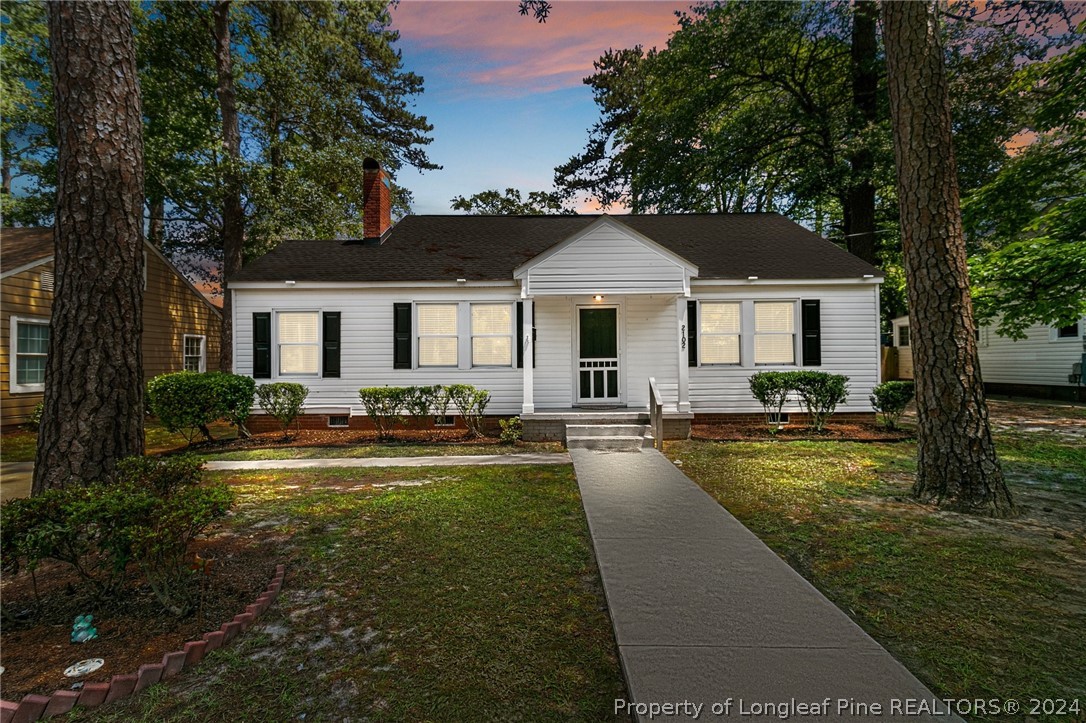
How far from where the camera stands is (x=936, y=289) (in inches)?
203

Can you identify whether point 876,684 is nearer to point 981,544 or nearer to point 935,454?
point 981,544

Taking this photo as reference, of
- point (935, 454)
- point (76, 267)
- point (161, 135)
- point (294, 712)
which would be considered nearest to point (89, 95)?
point (76, 267)

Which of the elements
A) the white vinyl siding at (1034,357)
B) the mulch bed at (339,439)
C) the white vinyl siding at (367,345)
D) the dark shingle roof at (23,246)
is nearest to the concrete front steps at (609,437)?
the mulch bed at (339,439)

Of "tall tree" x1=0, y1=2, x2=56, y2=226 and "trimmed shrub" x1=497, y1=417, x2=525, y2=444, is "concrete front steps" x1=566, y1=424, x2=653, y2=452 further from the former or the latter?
"tall tree" x1=0, y1=2, x2=56, y2=226

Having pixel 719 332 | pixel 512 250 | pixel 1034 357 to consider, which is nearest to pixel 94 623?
pixel 512 250

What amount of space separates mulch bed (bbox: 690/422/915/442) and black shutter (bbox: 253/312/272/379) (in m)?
9.94

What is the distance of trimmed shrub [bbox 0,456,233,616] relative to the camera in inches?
103

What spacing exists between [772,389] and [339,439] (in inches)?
374

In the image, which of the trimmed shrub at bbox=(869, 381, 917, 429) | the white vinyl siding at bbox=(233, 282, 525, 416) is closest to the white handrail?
the white vinyl siding at bbox=(233, 282, 525, 416)

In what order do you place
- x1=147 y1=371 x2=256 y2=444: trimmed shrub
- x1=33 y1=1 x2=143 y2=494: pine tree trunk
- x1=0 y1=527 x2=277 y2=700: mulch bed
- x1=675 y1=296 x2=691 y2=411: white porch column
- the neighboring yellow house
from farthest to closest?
the neighboring yellow house < x1=675 y1=296 x2=691 y2=411: white porch column < x1=147 y1=371 x2=256 y2=444: trimmed shrub < x1=33 y1=1 x2=143 y2=494: pine tree trunk < x1=0 y1=527 x2=277 y2=700: mulch bed

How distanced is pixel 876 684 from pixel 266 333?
12.2 meters

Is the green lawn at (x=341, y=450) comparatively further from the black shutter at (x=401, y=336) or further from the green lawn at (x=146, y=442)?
the black shutter at (x=401, y=336)

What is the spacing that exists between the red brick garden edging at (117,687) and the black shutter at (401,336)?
856cm

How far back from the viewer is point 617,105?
81.3ft
